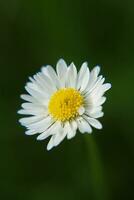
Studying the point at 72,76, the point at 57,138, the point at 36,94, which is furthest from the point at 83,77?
the point at 57,138

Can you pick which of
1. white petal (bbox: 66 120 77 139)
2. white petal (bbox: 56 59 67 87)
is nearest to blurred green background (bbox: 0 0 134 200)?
white petal (bbox: 66 120 77 139)

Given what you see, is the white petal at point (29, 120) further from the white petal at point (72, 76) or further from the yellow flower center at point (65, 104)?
the white petal at point (72, 76)

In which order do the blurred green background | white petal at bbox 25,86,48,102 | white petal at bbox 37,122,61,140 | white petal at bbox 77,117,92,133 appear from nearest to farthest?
white petal at bbox 77,117,92,133 → white petal at bbox 37,122,61,140 → white petal at bbox 25,86,48,102 → the blurred green background

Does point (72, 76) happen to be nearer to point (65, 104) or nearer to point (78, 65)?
point (65, 104)

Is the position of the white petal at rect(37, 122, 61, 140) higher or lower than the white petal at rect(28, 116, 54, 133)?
lower

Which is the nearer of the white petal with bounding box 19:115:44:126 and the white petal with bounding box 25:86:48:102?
the white petal with bounding box 19:115:44:126

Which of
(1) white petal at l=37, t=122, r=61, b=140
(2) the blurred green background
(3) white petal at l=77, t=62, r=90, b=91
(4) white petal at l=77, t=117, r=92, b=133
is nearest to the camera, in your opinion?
(4) white petal at l=77, t=117, r=92, b=133

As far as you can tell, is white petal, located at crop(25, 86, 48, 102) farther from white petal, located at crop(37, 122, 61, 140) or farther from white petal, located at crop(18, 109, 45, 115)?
white petal, located at crop(37, 122, 61, 140)
